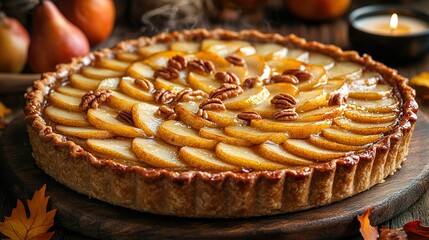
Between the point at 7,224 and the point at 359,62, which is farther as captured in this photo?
the point at 359,62

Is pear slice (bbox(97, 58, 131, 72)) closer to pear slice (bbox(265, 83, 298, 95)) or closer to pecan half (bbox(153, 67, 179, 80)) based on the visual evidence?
pecan half (bbox(153, 67, 179, 80))

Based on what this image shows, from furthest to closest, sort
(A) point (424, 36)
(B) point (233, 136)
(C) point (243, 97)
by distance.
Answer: (A) point (424, 36) → (C) point (243, 97) → (B) point (233, 136)

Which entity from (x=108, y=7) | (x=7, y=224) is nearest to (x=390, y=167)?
(x=7, y=224)

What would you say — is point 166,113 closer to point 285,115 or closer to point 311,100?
point 285,115

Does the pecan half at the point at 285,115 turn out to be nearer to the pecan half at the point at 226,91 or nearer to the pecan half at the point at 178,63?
the pecan half at the point at 226,91

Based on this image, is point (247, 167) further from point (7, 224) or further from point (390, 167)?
point (7, 224)

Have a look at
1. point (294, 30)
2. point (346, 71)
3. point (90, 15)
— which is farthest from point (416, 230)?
point (90, 15)

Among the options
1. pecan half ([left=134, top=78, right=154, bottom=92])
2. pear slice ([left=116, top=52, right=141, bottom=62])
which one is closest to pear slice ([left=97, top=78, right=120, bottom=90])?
pecan half ([left=134, top=78, right=154, bottom=92])
